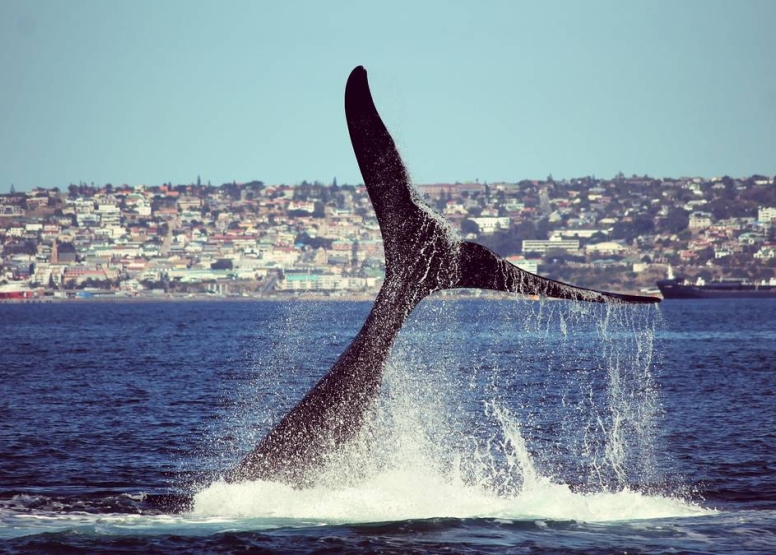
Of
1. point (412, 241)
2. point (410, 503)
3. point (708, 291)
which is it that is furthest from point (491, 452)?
point (708, 291)

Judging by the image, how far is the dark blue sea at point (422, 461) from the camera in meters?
14.7

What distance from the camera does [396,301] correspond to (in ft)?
47.9

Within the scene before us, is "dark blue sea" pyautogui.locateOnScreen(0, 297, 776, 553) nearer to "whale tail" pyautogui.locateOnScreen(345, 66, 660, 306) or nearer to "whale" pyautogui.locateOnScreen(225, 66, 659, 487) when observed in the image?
"whale" pyautogui.locateOnScreen(225, 66, 659, 487)

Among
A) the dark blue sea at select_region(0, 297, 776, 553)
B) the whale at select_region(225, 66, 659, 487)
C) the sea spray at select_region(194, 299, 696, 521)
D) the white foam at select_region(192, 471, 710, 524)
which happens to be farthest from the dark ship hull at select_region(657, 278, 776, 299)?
the whale at select_region(225, 66, 659, 487)

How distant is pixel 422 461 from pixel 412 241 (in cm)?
475

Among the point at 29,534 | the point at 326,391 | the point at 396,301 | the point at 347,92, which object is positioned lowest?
the point at 29,534

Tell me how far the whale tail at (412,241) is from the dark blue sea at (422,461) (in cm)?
80

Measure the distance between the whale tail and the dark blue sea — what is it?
2.62 ft

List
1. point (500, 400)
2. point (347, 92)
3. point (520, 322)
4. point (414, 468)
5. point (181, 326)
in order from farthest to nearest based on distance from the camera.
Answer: point (181, 326) → point (520, 322) → point (500, 400) → point (414, 468) → point (347, 92)

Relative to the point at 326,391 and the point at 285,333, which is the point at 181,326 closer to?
the point at 285,333

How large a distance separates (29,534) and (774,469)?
11.6 m

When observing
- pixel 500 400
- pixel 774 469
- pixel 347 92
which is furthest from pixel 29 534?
pixel 500 400

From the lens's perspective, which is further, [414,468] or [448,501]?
[414,468]

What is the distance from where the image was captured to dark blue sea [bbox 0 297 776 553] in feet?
48.3
